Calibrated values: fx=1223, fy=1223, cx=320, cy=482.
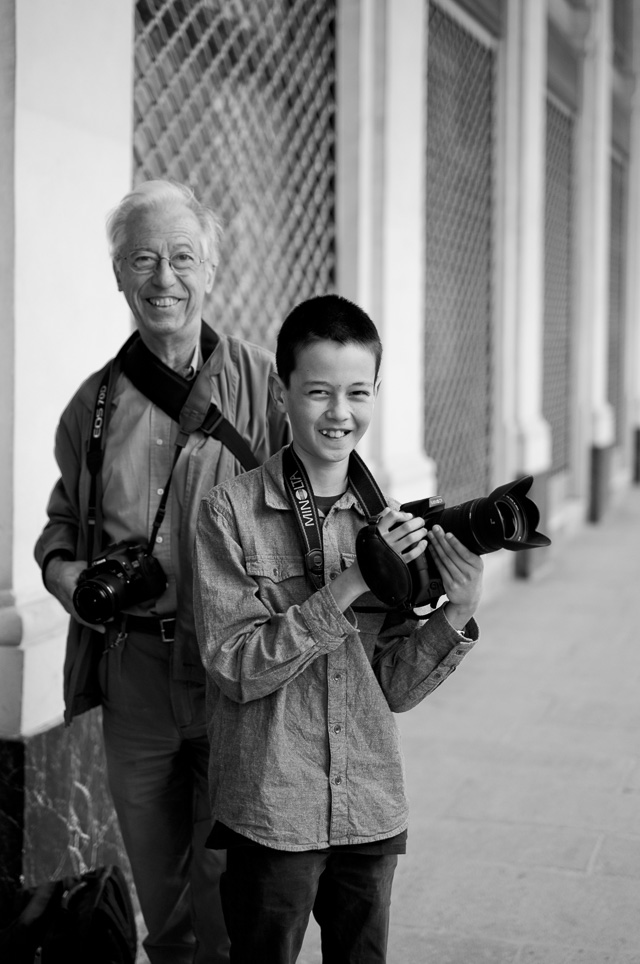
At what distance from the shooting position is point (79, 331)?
3.21 m

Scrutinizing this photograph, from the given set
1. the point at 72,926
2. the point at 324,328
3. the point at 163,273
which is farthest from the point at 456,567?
the point at 72,926

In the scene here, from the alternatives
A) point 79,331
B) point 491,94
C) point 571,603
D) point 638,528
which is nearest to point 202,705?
point 79,331

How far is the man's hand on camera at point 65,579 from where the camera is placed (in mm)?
2432

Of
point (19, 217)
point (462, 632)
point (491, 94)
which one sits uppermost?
point (491, 94)

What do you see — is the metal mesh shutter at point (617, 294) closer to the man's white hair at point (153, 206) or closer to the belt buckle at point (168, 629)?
the man's white hair at point (153, 206)

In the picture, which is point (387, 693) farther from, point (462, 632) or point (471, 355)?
point (471, 355)

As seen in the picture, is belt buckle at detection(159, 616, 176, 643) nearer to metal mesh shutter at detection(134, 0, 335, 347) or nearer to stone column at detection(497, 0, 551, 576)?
metal mesh shutter at detection(134, 0, 335, 347)

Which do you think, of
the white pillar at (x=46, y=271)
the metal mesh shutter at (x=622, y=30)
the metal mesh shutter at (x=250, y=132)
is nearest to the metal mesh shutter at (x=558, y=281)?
the metal mesh shutter at (x=622, y=30)

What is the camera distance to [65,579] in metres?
2.45

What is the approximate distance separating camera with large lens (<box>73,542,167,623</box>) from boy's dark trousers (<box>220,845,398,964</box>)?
522 millimetres

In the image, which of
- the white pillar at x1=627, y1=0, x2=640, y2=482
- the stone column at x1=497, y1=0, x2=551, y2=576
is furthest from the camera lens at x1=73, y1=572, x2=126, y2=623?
the white pillar at x1=627, y1=0, x2=640, y2=482

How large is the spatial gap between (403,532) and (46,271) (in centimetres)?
159

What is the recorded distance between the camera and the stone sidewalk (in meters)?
3.25

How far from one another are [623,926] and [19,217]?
2.41 m
